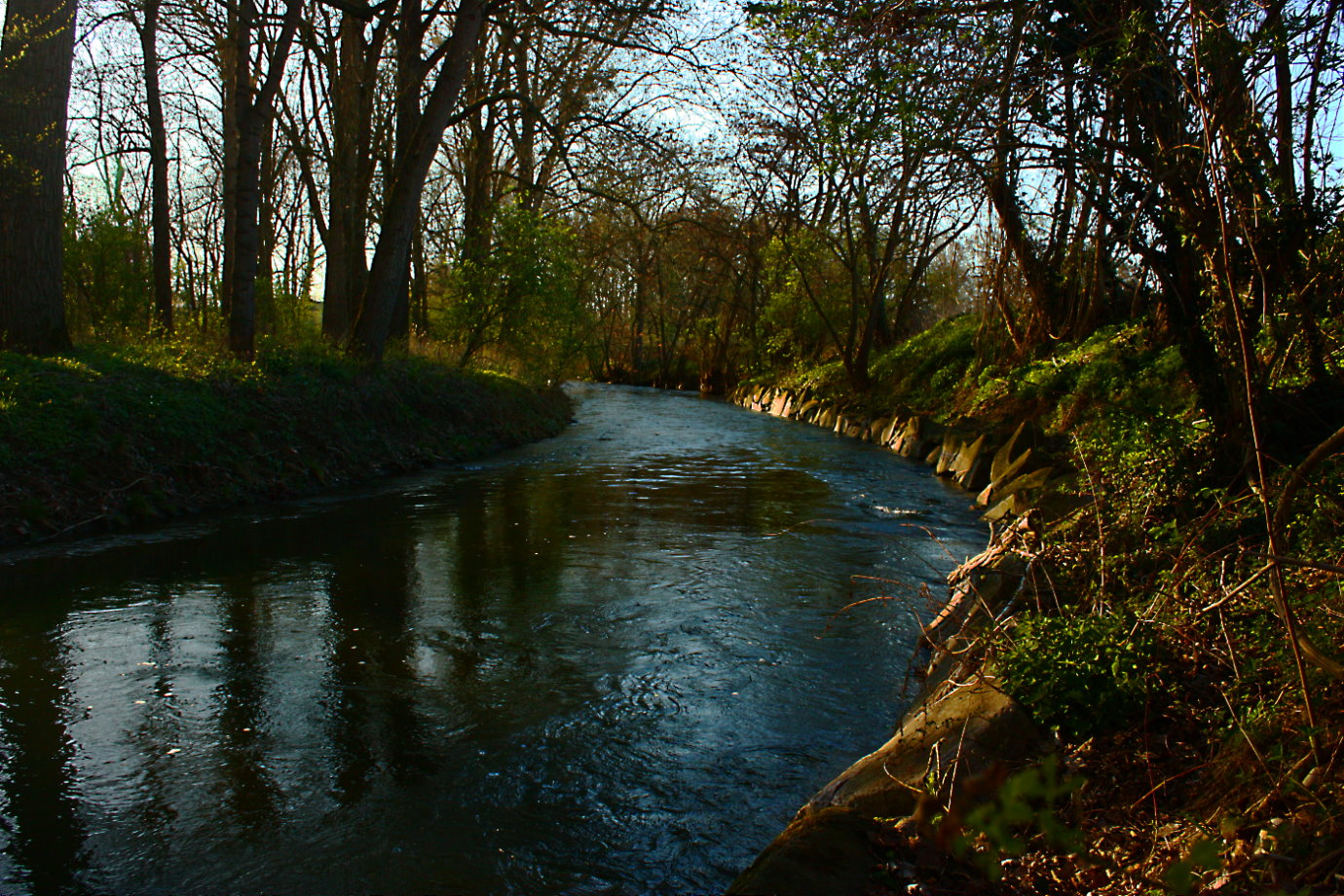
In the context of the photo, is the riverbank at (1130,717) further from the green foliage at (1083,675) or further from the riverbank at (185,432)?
the riverbank at (185,432)

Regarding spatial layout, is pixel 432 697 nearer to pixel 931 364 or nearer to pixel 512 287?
pixel 512 287

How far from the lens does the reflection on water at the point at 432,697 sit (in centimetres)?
339

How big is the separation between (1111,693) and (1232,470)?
2.44 metres

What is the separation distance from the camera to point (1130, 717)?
11.9 ft

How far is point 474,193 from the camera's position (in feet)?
69.5

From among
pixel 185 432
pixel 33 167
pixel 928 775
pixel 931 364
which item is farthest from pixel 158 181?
pixel 928 775

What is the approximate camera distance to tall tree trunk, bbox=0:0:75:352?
10.0m

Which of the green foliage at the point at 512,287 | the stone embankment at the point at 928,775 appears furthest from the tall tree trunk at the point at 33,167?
the stone embankment at the point at 928,775

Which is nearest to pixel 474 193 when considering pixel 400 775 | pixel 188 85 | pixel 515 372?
pixel 515 372

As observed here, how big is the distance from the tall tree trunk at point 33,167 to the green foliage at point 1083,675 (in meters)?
11.1

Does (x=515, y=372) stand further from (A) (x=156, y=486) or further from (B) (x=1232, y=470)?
(B) (x=1232, y=470)

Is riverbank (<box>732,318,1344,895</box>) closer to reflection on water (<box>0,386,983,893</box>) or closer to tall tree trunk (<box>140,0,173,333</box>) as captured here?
reflection on water (<box>0,386,983,893</box>)

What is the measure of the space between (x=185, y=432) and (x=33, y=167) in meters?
3.57

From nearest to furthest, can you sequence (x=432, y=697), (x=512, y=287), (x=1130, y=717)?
(x=1130, y=717) < (x=432, y=697) < (x=512, y=287)
